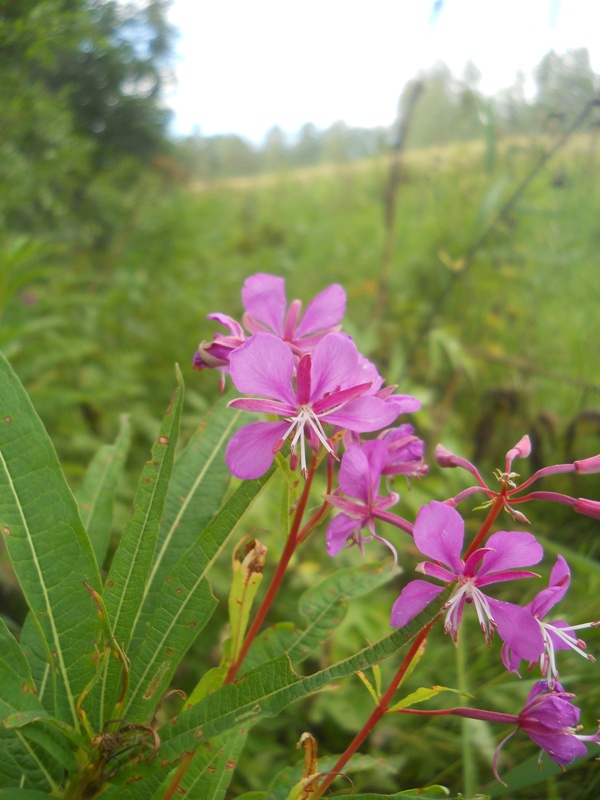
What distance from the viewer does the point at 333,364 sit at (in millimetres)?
666

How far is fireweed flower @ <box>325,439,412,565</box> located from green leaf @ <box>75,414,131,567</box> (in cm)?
39

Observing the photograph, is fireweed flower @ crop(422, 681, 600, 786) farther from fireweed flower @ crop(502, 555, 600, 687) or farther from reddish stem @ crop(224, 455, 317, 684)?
reddish stem @ crop(224, 455, 317, 684)

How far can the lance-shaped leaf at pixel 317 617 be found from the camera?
2.82ft

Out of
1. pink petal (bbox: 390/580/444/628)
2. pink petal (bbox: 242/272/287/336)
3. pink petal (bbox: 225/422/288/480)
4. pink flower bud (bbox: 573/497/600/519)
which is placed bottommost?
pink petal (bbox: 390/580/444/628)

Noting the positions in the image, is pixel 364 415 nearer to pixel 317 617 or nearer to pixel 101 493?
pixel 317 617

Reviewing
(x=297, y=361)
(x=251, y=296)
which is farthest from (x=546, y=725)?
(x=251, y=296)

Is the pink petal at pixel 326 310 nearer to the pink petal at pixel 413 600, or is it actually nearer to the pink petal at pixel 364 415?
the pink petal at pixel 364 415

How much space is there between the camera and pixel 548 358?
3.46 metres

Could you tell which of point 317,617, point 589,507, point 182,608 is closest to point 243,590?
point 182,608

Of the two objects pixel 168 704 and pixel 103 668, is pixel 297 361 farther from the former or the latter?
pixel 168 704

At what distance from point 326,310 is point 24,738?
1.99 feet

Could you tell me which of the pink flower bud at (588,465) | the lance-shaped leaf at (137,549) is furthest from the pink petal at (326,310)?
the pink flower bud at (588,465)

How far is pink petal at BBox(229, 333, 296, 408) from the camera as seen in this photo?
2.12 feet

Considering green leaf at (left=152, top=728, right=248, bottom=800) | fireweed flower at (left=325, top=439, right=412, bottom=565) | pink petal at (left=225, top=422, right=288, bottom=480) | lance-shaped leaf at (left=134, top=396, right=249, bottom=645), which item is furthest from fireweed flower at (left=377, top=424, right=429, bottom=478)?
green leaf at (left=152, top=728, right=248, bottom=800)
